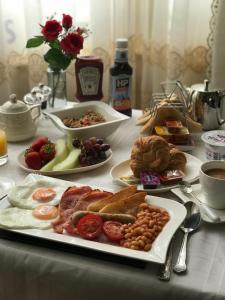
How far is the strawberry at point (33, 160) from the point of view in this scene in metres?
1.09

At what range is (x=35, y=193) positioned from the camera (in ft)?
3.02

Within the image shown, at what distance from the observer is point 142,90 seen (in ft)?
6.63

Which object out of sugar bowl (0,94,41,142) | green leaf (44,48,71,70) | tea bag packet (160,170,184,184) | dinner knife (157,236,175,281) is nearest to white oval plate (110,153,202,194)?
tea bag packet (160,170,184,184)

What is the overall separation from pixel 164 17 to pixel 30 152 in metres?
1.03

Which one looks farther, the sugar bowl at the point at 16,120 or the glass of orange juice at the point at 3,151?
the sugar bowl at the point at 16,120

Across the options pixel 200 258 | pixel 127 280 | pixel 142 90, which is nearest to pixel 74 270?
pixel 127 280

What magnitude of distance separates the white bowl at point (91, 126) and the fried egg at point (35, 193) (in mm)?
288

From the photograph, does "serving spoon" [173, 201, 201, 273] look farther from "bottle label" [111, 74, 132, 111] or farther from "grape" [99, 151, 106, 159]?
"bottle label" [111, 74, 132, 111]

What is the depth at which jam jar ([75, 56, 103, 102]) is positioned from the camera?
1.42 meters

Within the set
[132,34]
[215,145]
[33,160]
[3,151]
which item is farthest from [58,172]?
[132,34]

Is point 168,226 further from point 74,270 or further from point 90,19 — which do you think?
point 90,19

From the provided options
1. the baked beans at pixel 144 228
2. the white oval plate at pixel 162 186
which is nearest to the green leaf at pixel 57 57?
the white oval plate at pixel 162 186

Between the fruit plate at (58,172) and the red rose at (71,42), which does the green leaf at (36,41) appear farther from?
the fruit plate at (58,172)

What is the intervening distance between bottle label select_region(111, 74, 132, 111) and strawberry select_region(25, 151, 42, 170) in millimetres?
405
